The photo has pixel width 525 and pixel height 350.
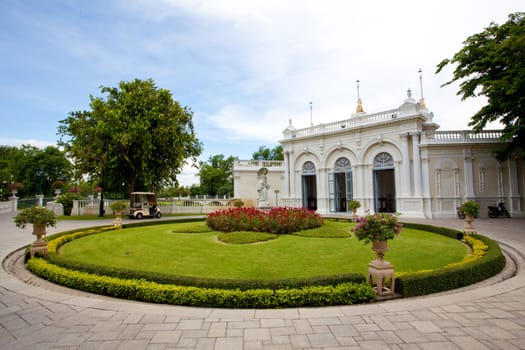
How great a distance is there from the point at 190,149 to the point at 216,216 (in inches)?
471

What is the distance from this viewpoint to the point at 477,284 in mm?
6012

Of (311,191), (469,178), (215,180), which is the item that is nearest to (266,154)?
(215,180)

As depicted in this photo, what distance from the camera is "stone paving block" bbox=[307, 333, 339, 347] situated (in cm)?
337

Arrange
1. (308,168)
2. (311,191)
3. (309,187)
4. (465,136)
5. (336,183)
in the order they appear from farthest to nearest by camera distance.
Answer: (311,191), (309,187), (308,168), (336,183), (465,136)

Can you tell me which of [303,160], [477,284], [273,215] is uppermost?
[303,160]

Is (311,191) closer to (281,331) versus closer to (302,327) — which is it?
(302,327)

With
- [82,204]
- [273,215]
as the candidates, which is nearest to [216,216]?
[273,215]

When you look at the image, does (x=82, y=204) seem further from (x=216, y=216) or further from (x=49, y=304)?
(x=49, y=304)

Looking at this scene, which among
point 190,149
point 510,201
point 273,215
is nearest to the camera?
point 273,215

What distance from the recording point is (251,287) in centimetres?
496

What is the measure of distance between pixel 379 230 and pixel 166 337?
3.87 metres

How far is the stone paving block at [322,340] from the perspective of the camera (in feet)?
11.1

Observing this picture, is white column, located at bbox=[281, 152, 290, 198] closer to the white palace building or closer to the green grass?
the white palace building

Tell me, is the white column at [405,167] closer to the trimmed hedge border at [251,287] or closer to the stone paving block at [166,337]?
the trimmed hedge border at [251,287]
